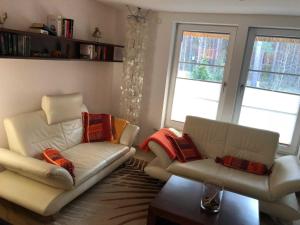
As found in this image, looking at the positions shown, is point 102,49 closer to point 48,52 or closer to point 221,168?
point 48,52

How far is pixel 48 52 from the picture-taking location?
2.79 meters

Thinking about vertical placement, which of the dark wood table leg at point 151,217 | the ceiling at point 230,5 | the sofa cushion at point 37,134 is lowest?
the dark wood table leg at point 151,217

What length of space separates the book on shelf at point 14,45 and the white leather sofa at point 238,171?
1.67 m

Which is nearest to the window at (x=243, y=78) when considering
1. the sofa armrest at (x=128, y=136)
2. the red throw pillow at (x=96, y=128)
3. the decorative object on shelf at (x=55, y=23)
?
the sofa armrest at (x=128, y=136)

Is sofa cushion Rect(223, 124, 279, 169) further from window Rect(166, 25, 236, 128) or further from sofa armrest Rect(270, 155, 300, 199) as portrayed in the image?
window Rect(166, 25, 236, 128)

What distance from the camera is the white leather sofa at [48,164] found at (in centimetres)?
205

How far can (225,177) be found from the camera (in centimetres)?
251

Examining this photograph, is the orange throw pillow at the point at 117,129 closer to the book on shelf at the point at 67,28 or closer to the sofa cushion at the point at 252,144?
the book on shelf at the point at 67,28

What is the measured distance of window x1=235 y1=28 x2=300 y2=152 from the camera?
310 centimetres

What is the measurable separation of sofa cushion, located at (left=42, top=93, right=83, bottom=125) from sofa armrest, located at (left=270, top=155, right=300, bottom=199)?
2.37m

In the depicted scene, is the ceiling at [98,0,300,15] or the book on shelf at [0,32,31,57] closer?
the book on shelf at [0,32,31,57]

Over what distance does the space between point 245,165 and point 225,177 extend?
1.33 ft

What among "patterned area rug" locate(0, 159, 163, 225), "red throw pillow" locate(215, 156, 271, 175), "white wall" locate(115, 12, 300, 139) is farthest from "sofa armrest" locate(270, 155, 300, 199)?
"patterned area rug" locate(0, 159, 163, 225)

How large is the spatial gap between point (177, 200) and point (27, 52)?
206 centimetres
